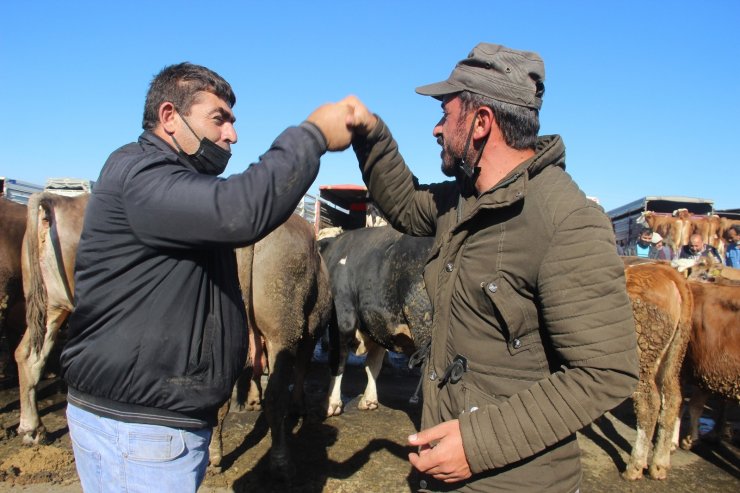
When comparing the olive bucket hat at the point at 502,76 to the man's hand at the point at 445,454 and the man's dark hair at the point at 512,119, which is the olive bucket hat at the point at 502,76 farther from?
the man's hand at the point at 445,454

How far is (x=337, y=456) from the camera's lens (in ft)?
17.7

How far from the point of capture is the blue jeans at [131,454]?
69.2 inches

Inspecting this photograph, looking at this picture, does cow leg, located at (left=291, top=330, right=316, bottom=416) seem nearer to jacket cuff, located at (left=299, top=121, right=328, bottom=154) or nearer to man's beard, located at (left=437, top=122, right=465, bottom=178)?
man's beard, located at (left=437, top=122, right=465, bottom=178)

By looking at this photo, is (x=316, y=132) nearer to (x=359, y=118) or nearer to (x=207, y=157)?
(x=359, y=118)

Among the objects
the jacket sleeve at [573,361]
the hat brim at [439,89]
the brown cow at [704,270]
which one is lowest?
the brown cow at [704,270]

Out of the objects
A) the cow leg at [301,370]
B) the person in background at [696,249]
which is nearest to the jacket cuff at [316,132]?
the cow leg at [301,370]

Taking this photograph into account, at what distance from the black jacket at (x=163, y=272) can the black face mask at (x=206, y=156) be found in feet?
0.26

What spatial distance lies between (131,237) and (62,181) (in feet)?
51.2

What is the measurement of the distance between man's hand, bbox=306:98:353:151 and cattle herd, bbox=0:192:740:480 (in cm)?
290

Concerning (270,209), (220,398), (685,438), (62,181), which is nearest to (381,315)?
(685,438)

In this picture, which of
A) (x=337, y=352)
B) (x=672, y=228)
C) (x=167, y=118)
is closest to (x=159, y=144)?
(x=167, y=118)

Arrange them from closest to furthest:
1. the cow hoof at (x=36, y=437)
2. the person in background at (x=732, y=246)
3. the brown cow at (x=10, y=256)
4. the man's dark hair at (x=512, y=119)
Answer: the man's dark hair at (x=512, y=119) → the cow hoof at (x=36, y=437) → the brown cow at (x=10, y=256) → the person in background at (x=732, y=246)

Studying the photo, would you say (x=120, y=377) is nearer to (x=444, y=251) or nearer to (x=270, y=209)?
(x=270, y=209)

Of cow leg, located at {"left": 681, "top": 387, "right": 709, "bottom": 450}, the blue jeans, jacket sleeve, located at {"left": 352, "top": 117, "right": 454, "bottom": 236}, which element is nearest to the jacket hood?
jacket sleeve, located at {"left": 352, "top": 117, "right": 454, "bottom": 236}
